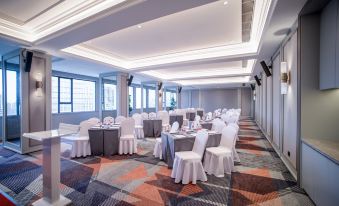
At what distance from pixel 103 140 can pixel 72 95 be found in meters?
5.92

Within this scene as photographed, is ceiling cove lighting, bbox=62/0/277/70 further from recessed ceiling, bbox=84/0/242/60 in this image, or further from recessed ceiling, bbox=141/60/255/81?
recessed ceiling, bbox=141/60/255/81

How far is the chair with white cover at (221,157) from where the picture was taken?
3.52 meters

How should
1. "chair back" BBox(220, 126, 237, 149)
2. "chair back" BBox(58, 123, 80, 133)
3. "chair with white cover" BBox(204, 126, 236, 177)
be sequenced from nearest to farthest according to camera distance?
"chair back" BBox(58, 123, 80, 133)
"chair with white cover" BBox(204, 126, 236, 177)
"chair back" BBox(220, 126, 237, 149)

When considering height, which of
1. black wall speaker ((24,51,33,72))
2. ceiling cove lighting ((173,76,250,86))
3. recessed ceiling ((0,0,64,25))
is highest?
recessed ceiling ((0,0,64,25))

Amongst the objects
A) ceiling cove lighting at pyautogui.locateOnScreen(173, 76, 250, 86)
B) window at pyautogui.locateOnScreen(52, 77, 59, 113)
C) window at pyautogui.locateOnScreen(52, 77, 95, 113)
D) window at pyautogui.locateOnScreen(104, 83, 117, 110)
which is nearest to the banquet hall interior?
window at pyautogui.locateOnScreen(52, 77, 59, 113)

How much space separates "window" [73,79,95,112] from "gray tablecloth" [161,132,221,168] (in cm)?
736

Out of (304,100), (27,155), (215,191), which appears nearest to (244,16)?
(304,100)

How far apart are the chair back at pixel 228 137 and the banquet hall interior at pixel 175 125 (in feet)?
0.07

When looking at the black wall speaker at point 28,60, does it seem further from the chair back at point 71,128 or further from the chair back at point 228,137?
the chair back at point 228,137

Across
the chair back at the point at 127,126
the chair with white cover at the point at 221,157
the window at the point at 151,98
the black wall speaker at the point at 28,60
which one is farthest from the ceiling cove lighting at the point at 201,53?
the window at the point at 151,98

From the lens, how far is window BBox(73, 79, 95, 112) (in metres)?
9.78

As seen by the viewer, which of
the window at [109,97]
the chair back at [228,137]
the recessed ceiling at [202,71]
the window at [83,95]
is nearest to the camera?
the chair back at [228,137]

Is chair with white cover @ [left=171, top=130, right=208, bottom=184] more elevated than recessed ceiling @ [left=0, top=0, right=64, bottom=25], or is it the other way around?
recessed ceiling @ [left=0, top=0, right=64, bottom=25]

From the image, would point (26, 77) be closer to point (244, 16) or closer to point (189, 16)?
point (189, 16)
